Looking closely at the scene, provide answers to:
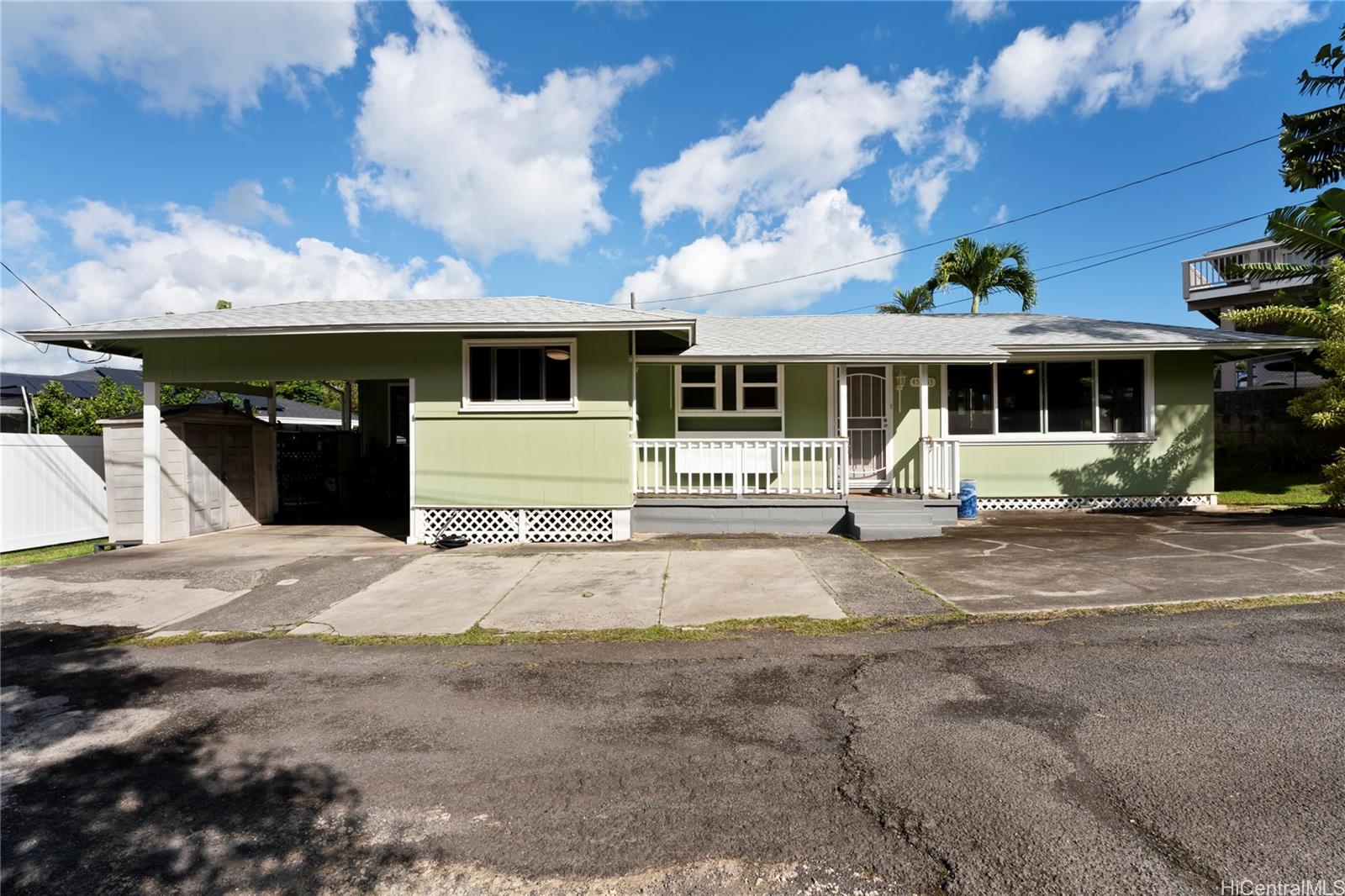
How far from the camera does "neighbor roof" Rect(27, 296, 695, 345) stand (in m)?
9.08

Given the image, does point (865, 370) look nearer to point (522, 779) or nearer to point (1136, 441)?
point (1136, 441)

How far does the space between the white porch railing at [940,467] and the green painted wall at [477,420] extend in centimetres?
528

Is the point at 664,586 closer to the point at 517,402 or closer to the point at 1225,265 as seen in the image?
the point at 517,402

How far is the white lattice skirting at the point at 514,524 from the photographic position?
32.2 ft

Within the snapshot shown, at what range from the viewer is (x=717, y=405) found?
11.9m

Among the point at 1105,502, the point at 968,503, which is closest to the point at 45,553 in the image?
the point at 968,503

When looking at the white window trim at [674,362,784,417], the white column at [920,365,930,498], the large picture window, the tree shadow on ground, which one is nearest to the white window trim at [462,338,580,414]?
the white window trim at [674,362,784,417]

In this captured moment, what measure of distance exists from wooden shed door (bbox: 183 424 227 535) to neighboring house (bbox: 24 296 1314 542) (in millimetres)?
653

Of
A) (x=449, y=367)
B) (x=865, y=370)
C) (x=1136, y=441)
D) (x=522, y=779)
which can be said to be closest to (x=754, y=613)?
(x=522, y=779)

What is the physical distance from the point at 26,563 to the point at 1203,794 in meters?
13.1

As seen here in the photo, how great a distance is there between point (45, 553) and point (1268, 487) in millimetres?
23373

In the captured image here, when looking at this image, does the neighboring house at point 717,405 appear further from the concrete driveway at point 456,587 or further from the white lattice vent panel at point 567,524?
the concrete driveway at point 456,587

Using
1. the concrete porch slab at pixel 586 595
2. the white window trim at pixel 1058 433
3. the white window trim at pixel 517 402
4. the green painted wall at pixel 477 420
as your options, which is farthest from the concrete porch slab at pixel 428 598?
the white window trim at pixel 1058 433

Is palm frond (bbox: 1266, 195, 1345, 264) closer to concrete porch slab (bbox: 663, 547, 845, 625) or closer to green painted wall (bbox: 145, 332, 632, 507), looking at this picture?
concrete porch slab (bbox: 663, 547, 845, 625)
